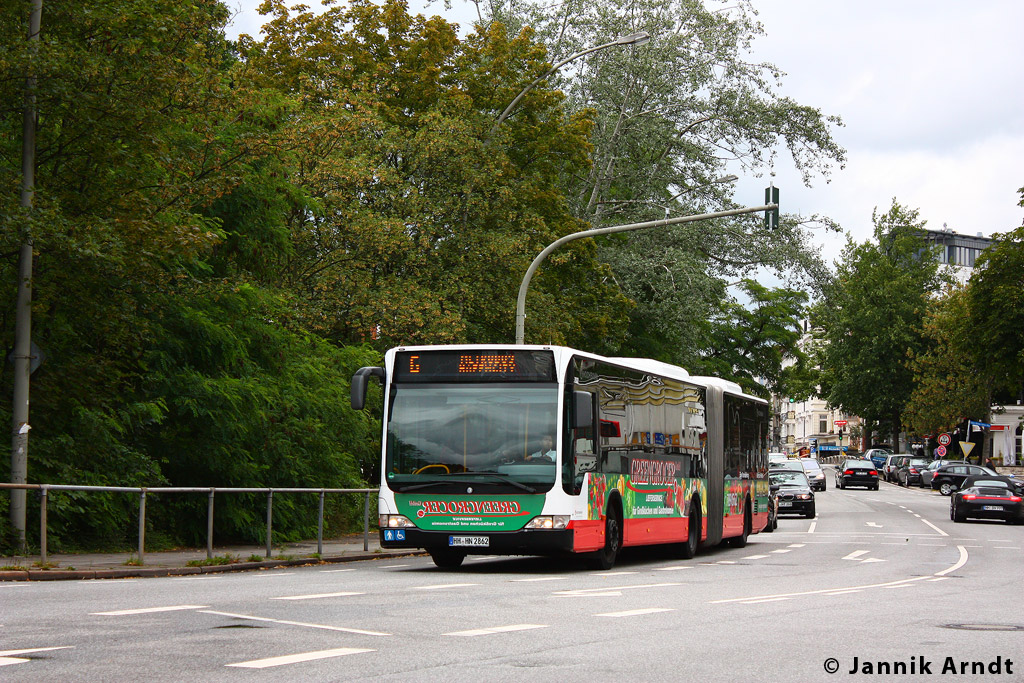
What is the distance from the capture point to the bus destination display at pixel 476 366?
690 inches

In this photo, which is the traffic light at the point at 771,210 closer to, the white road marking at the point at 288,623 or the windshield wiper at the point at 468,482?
the windshield wiper at the point at 468,482

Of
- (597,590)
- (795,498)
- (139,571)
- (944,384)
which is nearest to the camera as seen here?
(597,590)

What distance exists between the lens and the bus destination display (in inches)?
690

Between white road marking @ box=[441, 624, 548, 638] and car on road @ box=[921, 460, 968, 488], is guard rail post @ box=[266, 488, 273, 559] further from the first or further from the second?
car on road @ box=[921, 460, 968, 488]

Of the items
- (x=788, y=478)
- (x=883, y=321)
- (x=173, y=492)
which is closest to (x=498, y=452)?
(x=173, y=492)

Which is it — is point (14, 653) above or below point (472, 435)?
below

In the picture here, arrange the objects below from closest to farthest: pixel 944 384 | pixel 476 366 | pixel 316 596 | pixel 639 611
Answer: pixel 639 611 < pixel 316 596 < pixel 476 366 < pixel 944 384

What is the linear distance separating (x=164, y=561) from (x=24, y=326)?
11.5 feet

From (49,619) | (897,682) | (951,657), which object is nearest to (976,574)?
(951,657)

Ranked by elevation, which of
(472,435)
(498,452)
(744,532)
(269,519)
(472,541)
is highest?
(472,435)

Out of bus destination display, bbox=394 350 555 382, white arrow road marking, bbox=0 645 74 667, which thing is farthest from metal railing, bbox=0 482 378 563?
white arrow road marking, bbox=0 645 74 667

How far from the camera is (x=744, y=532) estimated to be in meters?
27.2

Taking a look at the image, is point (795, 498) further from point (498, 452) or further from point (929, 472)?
point (929, 472)

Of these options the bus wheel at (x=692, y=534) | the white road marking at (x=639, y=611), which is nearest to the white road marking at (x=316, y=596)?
the white road marking at (x=639, y=611)
